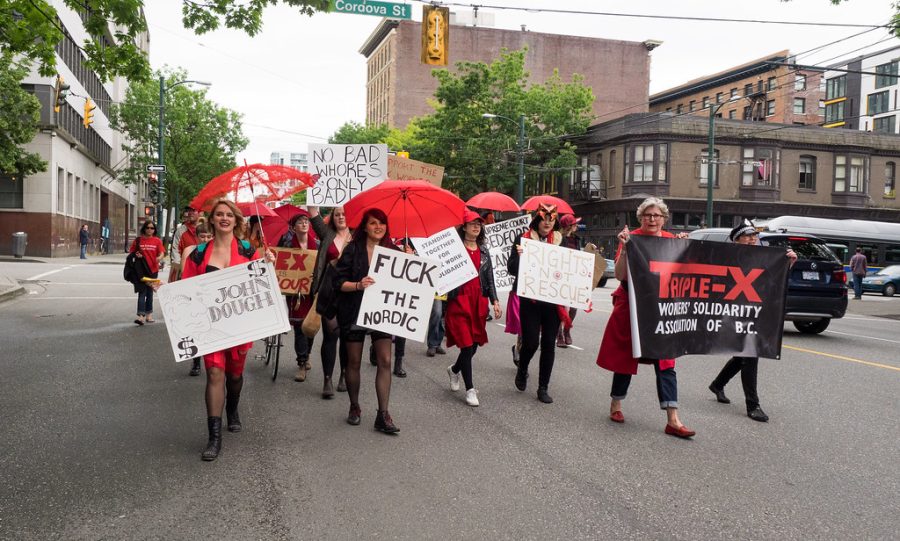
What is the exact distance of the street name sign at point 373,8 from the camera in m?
13.1

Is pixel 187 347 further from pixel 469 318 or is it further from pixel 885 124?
pixel 885 124

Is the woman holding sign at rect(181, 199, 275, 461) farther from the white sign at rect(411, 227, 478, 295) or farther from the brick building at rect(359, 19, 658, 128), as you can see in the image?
the brick building at rect(359, 19, 658, 128)

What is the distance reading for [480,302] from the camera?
7.75m

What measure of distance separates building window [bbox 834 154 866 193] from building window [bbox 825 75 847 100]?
30.7 metres

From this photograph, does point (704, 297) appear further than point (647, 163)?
No

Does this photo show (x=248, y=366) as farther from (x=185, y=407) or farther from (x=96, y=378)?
(x=185, y=407)

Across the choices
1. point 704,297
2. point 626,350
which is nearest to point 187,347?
point 626,350

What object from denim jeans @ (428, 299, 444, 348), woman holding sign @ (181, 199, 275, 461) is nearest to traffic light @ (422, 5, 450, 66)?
denim jeans @ (428, 299, 444, 348)

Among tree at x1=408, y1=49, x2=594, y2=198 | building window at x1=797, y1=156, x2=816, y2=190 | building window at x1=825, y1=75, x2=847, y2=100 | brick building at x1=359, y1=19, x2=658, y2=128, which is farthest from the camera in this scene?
building window at x1=825, y1=75, x2=847, y2=100

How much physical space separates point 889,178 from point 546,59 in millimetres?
34595

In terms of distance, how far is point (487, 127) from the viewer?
148ft

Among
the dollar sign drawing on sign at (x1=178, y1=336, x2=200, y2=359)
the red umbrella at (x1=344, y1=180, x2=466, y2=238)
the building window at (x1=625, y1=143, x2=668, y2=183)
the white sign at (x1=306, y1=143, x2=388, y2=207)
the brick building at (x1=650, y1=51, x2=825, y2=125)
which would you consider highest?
the brick building at (x1=650, y1=51, x2=825, y2=125)

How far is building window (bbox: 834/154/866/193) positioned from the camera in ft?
155

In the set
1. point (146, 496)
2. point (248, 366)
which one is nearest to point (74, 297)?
point (248, 366)
